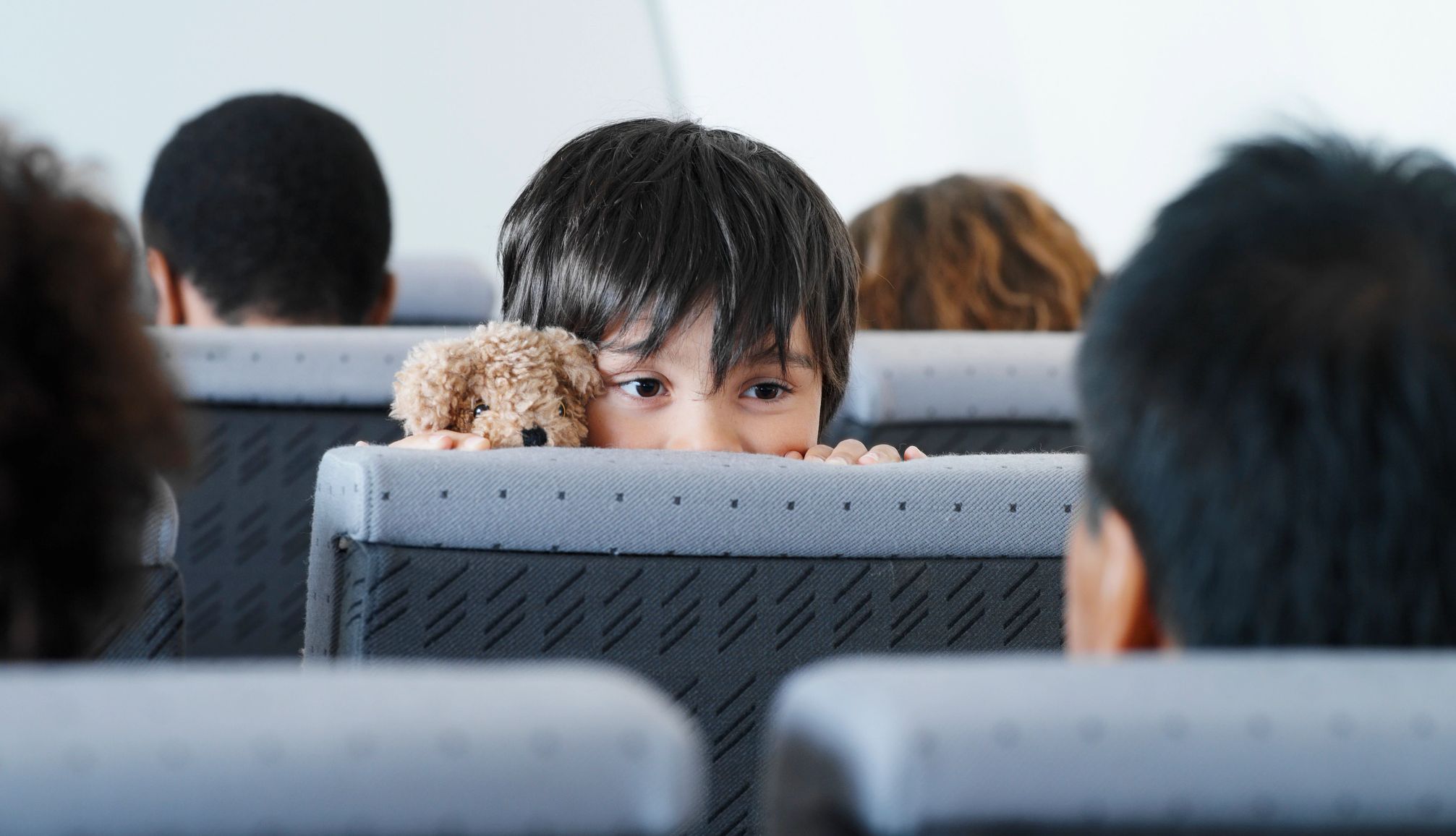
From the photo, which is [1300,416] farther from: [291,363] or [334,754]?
[291,363]

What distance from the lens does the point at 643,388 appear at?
1.71 metres

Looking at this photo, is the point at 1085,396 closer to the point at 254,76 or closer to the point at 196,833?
the point at 196,833

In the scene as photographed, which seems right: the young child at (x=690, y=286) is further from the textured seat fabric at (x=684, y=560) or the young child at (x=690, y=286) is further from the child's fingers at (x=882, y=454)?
the textured seat fabric at (x=684, y=560)

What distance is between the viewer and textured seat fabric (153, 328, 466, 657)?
176 cm

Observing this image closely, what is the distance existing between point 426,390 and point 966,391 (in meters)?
0.86

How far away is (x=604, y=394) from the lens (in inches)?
66.6

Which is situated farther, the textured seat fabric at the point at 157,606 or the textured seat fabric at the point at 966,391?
the textured seat fabric at the point at 966,391

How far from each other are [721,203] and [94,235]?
114 centimetres

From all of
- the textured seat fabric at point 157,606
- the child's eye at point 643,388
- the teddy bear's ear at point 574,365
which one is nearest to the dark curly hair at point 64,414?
the textured seat fabric at point 157,606

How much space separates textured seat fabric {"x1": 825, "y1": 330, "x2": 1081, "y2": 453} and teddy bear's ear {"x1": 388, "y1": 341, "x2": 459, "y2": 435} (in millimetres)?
737

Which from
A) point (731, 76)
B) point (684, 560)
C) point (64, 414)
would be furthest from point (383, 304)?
point (731, 76)

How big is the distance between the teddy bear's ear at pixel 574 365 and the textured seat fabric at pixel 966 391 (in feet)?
1.73

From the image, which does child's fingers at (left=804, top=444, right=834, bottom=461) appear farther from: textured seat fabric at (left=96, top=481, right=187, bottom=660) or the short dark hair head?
the short dark hair head

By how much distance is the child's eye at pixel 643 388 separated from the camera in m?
1.70
